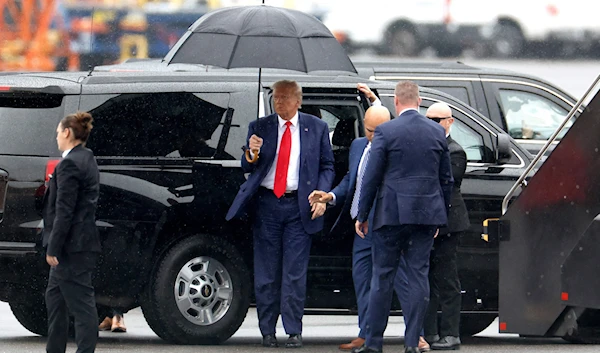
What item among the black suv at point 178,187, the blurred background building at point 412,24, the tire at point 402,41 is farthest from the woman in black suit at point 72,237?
the tire at point 402,41

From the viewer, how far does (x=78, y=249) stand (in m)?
8.13

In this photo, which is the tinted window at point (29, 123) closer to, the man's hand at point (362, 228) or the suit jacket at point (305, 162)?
the suit jacket at point (305, 162)

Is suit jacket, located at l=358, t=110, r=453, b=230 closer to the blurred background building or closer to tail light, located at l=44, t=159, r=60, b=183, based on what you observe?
tail light, located at l=44, t=159, r=60, b=183

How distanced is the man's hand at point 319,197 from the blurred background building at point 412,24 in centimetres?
728

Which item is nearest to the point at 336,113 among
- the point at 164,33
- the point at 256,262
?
the point at 256,262

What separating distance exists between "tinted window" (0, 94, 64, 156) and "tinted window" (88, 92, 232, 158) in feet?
0.90

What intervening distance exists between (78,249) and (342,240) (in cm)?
232

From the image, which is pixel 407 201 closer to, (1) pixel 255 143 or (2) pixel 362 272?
(2) pixel 362 272

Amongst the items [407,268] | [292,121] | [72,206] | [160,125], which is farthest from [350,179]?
[72,206]

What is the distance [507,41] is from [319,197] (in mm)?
9556

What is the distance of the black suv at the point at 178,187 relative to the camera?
9.42 meters

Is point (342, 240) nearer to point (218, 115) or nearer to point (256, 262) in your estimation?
point (256, 262)

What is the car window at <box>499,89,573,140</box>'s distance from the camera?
13.8 m

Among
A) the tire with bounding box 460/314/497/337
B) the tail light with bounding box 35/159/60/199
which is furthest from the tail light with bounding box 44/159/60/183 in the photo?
the tire with bounding box 460/314/497/337
